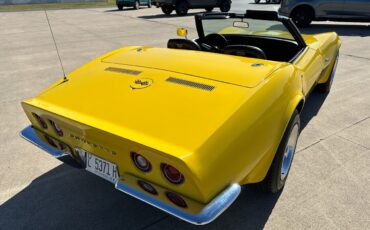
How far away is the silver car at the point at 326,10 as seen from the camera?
31.4 feet

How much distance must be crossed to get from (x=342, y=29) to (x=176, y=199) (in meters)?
10.9

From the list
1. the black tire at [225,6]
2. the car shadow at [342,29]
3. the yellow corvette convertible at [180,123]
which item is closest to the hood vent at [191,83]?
the yellow corvette convertible at [180,123]

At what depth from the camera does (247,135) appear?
179 cm

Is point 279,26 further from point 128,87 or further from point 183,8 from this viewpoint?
point 183,8

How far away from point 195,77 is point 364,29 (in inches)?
413

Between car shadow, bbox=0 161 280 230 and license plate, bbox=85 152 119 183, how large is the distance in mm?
491

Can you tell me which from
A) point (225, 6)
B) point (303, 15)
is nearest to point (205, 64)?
point (303, 15)

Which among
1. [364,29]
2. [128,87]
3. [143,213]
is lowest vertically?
[364,29]

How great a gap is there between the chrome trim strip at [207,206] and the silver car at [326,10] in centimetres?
1013

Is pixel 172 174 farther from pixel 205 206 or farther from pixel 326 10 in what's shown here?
pixel 326 10

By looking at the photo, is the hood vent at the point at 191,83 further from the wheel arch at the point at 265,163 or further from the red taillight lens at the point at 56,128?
the red taillight lens at the point at 56,128

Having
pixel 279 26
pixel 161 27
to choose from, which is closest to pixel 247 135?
pixel 279 26

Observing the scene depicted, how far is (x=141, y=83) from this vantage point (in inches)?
88.0

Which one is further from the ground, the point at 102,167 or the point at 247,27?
the point at 247,27
